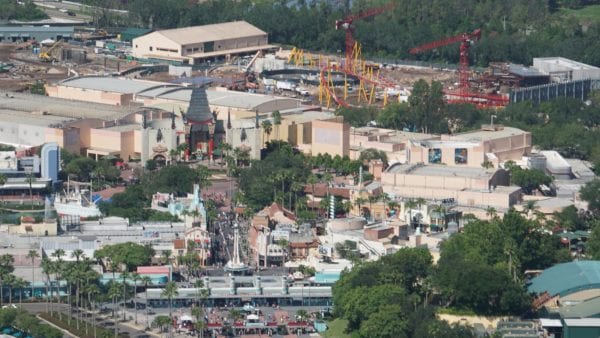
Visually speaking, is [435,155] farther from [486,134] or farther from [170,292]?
[170,292]

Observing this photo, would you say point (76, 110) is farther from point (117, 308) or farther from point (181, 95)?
point (117, 308)

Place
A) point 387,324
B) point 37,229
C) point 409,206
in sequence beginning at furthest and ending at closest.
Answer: point 409,206 → point 37,229 → point 387,324

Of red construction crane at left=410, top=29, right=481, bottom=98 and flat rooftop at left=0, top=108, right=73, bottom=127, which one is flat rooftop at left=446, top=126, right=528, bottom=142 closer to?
red construction crane at left=410, top=29, right=481, bottom=98

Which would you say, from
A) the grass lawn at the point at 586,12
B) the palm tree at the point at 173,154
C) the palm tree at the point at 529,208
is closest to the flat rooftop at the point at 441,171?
the palm tree at the point at 529,208

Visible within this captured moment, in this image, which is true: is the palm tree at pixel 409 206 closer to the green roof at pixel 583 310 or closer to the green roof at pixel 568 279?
the green roof at pixel 568 279

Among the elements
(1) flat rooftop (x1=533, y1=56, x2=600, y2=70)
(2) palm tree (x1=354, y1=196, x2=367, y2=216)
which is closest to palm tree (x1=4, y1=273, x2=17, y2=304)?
(2) palm tree (x1=354, y1=196, x2=367, y2=216)

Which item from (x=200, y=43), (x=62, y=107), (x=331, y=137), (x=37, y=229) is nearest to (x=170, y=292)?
(x=37, y=229)

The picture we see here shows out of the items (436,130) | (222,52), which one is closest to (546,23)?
(222,52)
